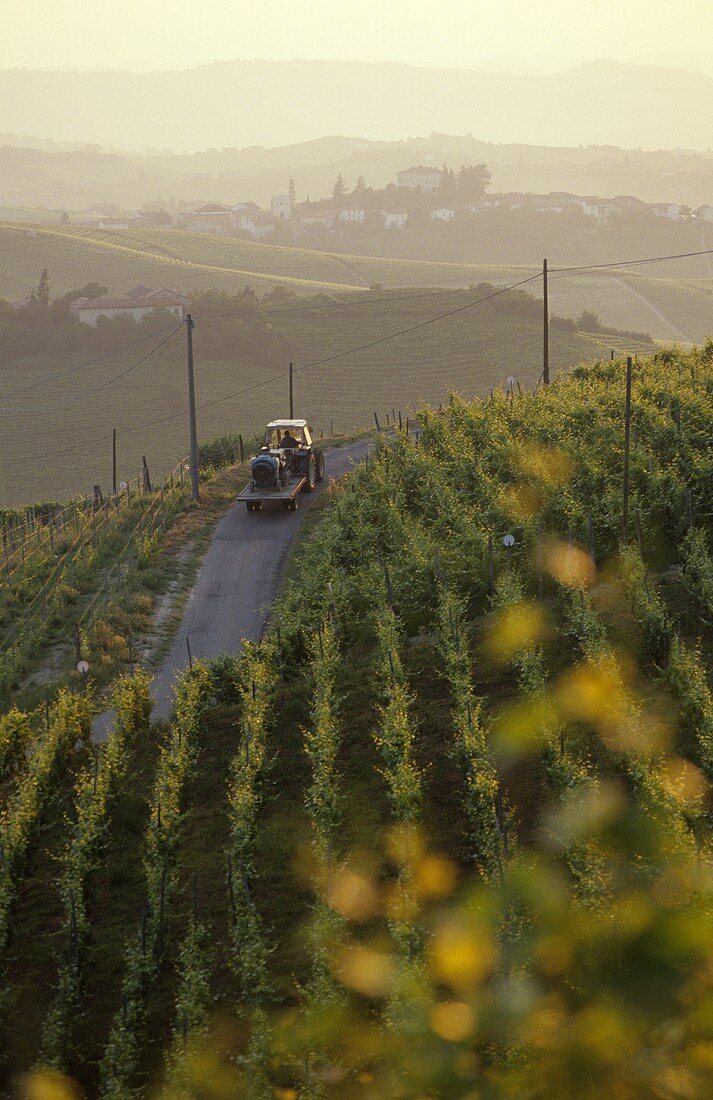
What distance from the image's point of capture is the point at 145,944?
43.8 feet

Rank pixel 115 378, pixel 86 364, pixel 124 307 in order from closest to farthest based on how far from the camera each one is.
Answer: pixel 115 378 → pixel 86 364 → pixel 124 307

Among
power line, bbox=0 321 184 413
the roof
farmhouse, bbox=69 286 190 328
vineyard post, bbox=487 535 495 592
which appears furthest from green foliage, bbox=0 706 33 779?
the roof

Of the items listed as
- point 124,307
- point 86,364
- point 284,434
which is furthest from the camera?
point 124,307

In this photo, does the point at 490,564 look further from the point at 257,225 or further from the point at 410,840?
the point at 257,225

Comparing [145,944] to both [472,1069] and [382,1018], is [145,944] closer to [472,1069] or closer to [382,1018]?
[382,1018]

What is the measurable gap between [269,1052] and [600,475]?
18.1 meters

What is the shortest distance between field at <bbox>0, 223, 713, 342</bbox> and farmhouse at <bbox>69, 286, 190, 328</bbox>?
56.9ft

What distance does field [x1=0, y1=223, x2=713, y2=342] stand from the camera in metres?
118

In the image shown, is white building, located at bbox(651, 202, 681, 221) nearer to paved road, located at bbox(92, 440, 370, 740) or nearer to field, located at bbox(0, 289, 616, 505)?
field, located at bbox(0, 289, 616, 505)

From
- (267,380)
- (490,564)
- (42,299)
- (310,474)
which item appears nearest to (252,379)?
(267,380)

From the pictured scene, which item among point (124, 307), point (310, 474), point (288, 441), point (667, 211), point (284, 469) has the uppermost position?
point (667, 211)

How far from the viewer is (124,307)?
9475 centimetres

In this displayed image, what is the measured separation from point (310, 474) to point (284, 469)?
1.64m

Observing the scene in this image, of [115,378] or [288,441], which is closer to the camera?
[288,441]
